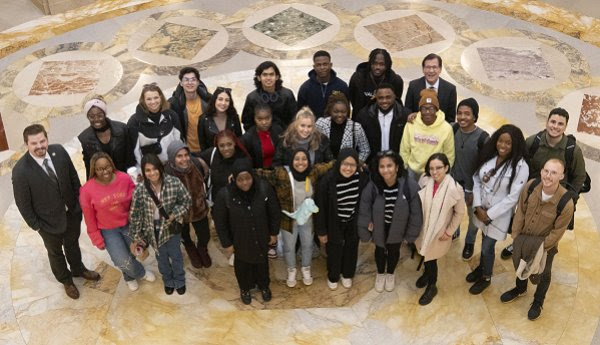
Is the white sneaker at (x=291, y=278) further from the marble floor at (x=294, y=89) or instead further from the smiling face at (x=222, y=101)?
the smiling face at (x=222, y=101)

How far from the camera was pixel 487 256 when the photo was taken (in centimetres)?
514

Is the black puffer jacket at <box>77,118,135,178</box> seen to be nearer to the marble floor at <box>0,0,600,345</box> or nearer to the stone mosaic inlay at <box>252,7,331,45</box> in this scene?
the marble floor at <box>0,0,600,345</box>

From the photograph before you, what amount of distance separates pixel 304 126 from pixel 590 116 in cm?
432

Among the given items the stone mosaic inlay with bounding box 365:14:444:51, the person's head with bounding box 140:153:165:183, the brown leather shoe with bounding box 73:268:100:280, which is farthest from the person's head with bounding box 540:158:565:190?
the stone mosaic inlay with bounding box 365:14:444:51

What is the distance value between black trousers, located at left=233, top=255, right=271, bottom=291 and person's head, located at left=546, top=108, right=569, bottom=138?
96.0 inches

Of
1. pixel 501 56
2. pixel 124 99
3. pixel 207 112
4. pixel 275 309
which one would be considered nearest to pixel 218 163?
pixel 207 112

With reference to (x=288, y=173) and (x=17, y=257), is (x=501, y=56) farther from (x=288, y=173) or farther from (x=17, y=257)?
(x=17, y=257)

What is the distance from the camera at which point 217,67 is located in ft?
28.1

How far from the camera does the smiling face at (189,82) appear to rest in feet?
18.3

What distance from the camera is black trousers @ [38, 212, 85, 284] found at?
5.08m

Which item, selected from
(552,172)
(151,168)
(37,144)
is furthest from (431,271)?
(37,144)

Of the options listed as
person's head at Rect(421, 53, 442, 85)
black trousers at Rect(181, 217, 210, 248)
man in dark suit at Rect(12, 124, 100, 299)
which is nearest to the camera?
man in dark suit at Rect(12, 124, 100, 299)

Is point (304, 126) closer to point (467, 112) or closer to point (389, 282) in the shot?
point (467, 112)

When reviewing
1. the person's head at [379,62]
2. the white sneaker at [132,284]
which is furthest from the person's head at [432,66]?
the white sneaker at [132,284]
